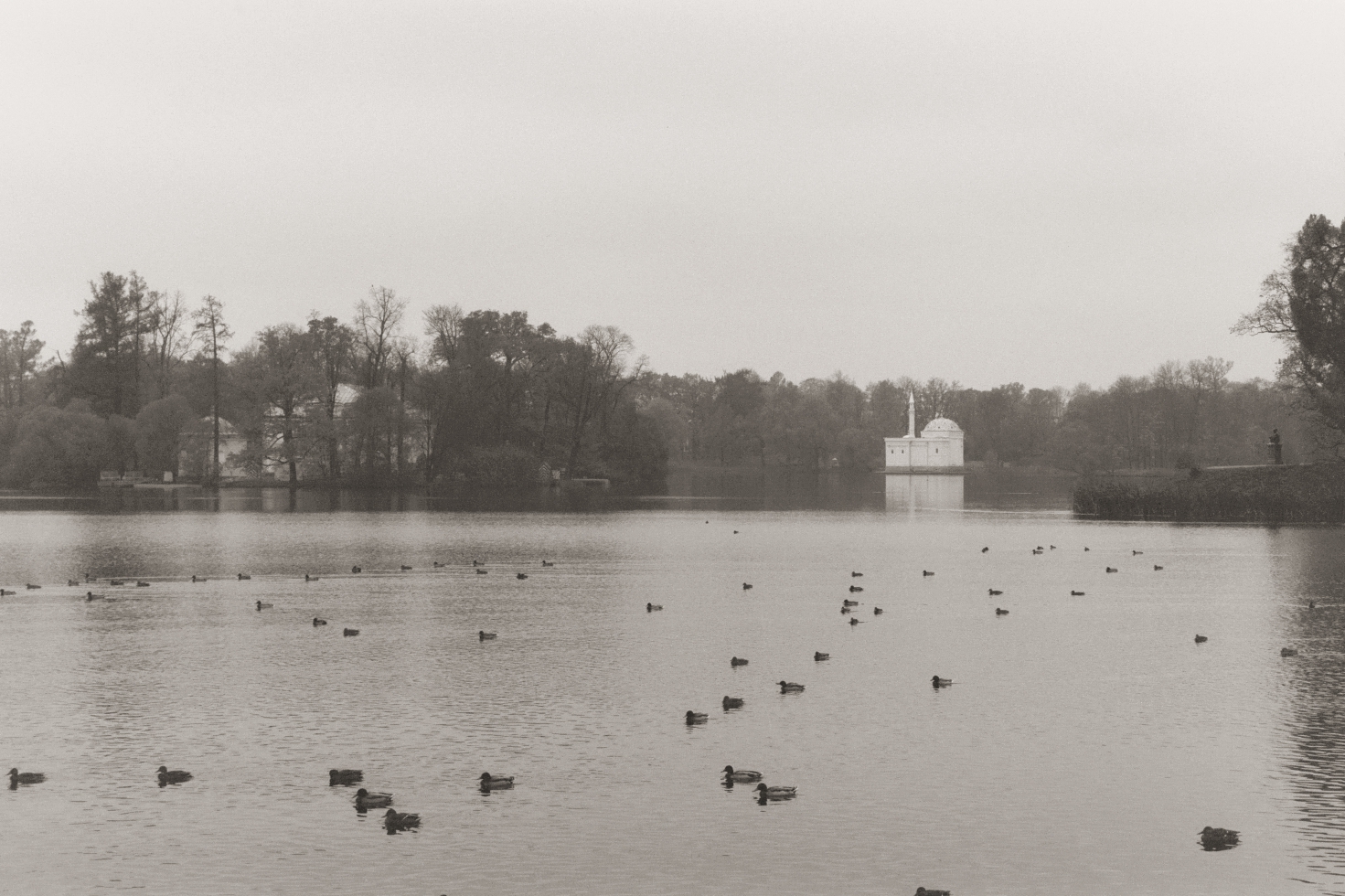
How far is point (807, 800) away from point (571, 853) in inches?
133

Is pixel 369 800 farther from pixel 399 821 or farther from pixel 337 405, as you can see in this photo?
pixel 337 405

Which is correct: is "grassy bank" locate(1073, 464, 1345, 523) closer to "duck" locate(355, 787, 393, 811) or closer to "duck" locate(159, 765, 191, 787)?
"duck" locate(355, 787, 393, 811)

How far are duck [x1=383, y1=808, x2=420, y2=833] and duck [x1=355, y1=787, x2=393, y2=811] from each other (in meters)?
0.61

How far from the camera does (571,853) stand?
15.0 m

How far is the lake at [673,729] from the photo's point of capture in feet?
48.6

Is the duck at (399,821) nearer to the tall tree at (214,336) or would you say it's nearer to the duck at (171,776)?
the duck at (171,776)

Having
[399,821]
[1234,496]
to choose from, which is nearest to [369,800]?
[399,821]

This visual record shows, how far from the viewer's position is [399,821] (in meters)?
15.7

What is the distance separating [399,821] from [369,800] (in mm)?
880

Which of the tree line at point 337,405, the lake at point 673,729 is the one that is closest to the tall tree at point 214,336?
the tree line at point 337,405

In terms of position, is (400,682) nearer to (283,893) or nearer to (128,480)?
(283,893)

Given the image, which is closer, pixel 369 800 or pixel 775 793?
pixel 369 800

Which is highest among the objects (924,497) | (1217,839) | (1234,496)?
(1234,496)

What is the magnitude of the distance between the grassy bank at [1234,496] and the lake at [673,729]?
2317 centimetres
